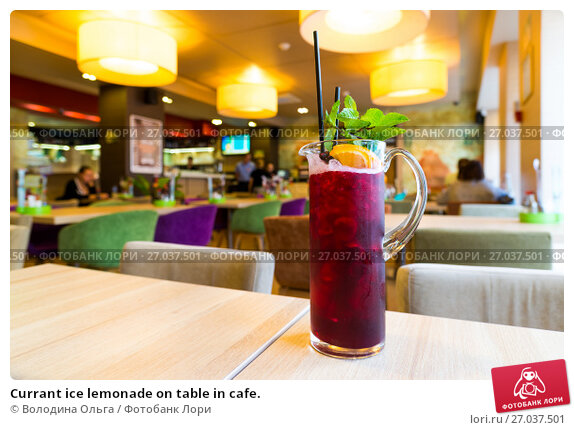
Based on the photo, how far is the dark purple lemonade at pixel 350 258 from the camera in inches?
19.7

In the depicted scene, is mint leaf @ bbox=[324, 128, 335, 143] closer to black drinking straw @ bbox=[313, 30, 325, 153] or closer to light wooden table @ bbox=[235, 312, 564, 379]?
black drinking straw @ bbox=[313, 30, 325, 153]

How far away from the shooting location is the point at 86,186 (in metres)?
6.50

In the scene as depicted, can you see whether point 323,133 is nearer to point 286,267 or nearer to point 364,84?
point 286,267

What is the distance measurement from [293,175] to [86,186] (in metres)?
7.22

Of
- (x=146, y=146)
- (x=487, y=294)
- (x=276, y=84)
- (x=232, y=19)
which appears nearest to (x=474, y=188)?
(x=232, y=19)

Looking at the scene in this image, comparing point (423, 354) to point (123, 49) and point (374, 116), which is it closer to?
point (374, 116)

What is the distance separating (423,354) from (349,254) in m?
0.17

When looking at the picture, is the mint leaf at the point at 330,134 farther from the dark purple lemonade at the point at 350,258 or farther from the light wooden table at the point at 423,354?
the light wooden table at the point at 423,354

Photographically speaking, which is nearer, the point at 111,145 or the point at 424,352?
the point at 424,352

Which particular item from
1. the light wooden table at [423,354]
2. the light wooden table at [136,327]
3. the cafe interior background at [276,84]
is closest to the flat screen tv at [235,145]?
the cafe interior background at [276,84]

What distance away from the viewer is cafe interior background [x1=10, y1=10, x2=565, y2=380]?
301 cm

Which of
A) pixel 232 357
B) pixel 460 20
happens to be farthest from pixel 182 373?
pixel 460 20

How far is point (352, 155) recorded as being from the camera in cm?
49
